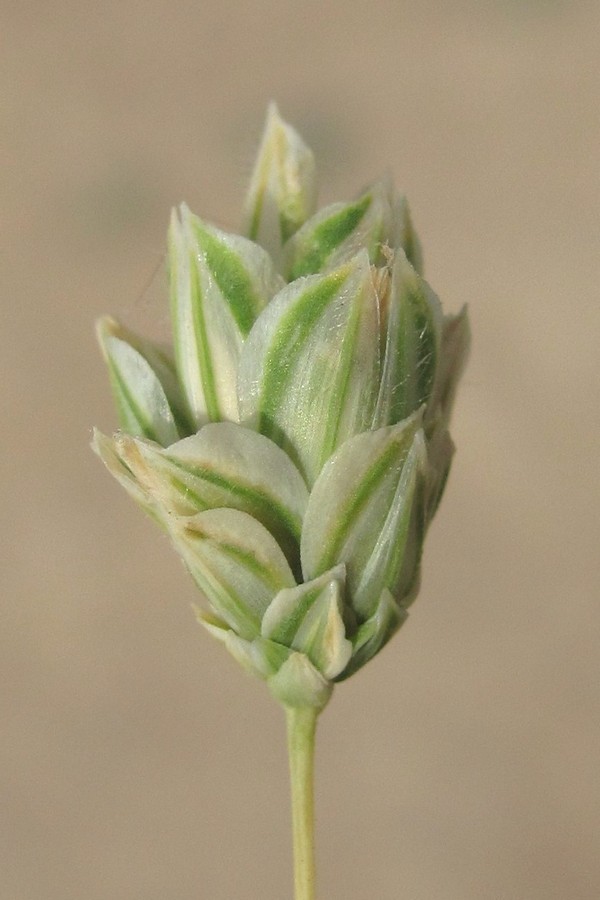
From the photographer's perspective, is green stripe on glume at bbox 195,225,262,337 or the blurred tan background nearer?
green stripe on glume at bbox 195,225,262,337

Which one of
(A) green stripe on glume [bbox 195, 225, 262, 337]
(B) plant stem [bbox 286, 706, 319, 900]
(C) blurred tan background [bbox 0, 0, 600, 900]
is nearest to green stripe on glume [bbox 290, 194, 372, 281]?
(A) green stripe on glume [bbox 195, 225, 262, 337]

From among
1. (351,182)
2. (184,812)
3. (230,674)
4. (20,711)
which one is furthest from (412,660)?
(351,182)

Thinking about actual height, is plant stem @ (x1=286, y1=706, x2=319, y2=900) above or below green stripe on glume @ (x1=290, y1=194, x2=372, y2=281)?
below

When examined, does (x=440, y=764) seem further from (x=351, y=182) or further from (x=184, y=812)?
(x=351, y=182)

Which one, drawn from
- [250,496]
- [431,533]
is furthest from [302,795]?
[431,533]

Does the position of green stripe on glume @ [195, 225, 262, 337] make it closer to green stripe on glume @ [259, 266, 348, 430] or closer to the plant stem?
green stripe on glume @ [259, 266, 348, 430]

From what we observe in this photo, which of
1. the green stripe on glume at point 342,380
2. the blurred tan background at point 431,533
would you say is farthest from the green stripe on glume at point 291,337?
the blurred tan background at point 431,533
